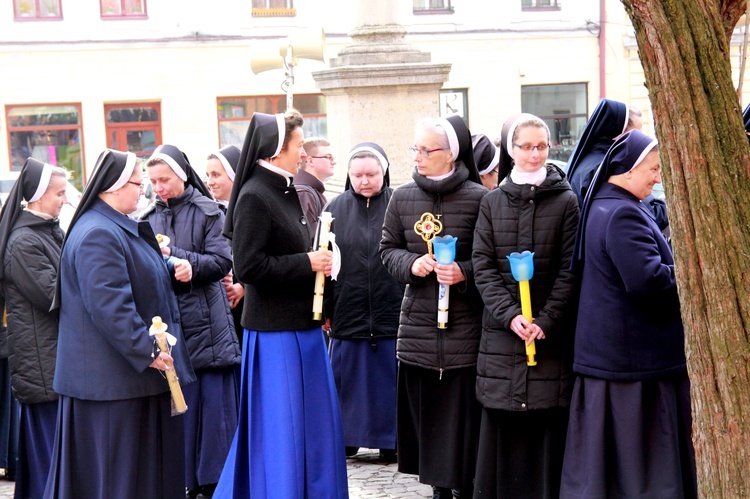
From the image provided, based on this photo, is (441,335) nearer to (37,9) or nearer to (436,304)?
(436,304)

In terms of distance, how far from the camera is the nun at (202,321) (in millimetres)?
6160

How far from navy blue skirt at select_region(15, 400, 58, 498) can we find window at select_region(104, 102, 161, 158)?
763 inches

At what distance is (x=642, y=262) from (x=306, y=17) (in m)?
21.9

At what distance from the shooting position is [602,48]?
88.0 feet

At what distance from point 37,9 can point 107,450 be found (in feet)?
71.1

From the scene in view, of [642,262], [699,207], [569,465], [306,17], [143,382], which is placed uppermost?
[306,17]

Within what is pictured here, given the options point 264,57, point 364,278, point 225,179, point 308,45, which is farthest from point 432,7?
point 364,278

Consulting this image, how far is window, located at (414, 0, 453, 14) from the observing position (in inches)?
1030

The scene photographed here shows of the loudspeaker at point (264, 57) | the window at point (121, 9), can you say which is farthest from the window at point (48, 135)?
the loudspeaker at point (264, 57)

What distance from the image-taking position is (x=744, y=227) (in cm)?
324

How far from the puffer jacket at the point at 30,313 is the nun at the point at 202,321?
0.68 metres

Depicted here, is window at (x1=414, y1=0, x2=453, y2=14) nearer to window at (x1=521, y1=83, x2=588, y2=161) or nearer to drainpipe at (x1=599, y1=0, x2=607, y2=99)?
window at (x1=521, y1=83, x2=588, y2=161)

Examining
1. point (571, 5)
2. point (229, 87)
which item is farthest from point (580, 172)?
point (571, 5)

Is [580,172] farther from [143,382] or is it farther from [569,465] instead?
[143,382]
